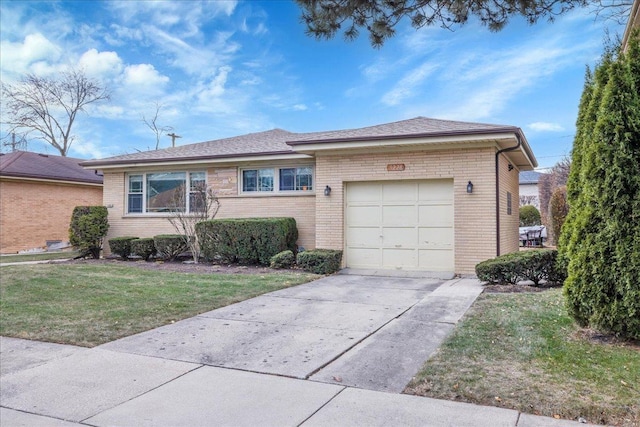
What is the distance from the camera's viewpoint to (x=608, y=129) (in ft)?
15.1

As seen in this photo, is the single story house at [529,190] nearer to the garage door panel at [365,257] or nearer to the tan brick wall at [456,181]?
the tan brick wall at [456,181]

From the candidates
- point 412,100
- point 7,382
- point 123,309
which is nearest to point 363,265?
point 123,309

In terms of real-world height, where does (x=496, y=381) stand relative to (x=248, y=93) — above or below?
below

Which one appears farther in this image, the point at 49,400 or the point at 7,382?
the point at 7,382

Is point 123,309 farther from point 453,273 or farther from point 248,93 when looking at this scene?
point 248,93

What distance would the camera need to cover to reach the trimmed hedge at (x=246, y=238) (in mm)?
11672

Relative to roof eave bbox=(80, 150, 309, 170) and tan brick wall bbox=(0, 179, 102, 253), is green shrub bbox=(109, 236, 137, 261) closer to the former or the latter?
roof eave bbox=(80, 150, 309, 170)

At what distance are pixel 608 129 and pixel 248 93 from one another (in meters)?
15.6

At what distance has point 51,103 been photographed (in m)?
32.7

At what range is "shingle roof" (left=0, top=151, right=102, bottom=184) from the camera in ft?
58.2

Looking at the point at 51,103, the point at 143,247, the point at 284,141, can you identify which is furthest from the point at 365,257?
the point at 51,103

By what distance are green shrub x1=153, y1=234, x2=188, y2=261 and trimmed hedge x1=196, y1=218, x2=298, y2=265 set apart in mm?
1082

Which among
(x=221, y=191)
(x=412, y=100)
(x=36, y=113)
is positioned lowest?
(x=221, y=191)

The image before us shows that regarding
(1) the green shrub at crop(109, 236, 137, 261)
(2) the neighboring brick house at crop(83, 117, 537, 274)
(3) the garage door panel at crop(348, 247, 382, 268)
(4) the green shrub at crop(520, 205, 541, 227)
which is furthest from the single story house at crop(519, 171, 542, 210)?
(1) the green shrub at crop(109, 236, 137, 261)
